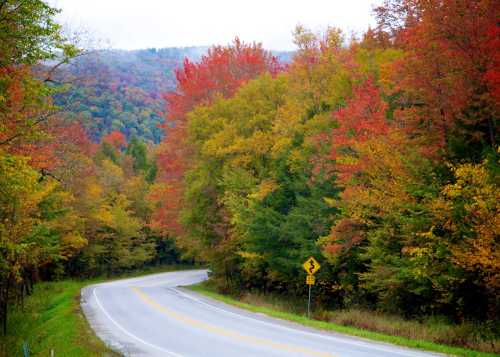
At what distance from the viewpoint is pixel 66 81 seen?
56.6 ft

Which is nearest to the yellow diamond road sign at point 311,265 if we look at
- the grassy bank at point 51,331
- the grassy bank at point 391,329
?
the grassy bank at point 391,329

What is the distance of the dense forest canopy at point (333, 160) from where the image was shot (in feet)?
51.9

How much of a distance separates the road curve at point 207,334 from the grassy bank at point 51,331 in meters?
0.54

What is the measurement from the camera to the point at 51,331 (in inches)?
810

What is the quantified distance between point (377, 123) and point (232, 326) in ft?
31.5

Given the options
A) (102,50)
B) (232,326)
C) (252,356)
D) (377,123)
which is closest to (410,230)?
(377,123)

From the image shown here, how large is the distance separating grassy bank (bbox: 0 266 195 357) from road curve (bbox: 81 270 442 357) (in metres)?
0.54

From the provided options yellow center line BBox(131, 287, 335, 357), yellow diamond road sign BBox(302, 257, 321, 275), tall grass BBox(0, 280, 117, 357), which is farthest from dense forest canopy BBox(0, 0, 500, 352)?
yellow center line BBox(131, 287, 335, 357)

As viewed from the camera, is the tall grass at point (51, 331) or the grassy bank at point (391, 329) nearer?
the grassy bank at point (391, 329)

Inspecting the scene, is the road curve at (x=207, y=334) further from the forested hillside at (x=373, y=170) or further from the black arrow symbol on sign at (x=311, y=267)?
the forested hillside at (x=373, y=170)

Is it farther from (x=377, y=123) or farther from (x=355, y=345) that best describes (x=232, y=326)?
(x=377, y=123)

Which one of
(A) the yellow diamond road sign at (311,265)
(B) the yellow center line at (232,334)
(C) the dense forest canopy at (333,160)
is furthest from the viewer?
(A) the yellow diamond road sign at (311,265)

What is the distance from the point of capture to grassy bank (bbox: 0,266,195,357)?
1561 cm

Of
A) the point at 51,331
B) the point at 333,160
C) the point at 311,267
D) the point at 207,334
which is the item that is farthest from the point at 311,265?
the point at 51,331
